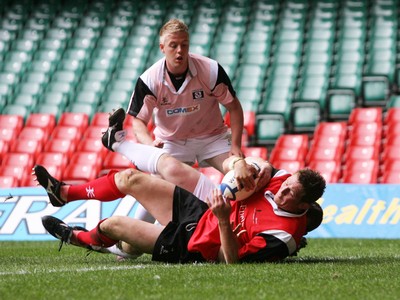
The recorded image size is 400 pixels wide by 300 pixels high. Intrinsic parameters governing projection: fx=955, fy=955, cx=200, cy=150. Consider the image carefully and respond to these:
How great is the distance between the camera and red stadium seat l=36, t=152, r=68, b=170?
1430 centimetres

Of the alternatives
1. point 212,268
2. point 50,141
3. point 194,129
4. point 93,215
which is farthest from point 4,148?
point 212,268

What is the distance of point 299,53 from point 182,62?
966 centimetres

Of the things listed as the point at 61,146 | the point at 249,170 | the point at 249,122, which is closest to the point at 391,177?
the point at 249,122

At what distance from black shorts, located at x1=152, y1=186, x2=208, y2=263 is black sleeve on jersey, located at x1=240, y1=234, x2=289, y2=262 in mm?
410

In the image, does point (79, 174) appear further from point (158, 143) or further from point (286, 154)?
point (158, 143)

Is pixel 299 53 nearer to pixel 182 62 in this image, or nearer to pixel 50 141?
pixel 50 141

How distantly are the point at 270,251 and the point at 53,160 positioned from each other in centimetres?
841

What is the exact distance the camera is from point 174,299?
4.84m

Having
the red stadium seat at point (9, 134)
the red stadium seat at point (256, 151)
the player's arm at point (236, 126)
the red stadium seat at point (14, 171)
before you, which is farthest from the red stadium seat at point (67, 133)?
the player's arm at point (236, 126)

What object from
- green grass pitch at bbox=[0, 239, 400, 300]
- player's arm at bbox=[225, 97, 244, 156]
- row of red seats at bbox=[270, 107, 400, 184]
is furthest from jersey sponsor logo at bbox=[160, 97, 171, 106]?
row of red seats at bbox=[270, 107, 400, 184]

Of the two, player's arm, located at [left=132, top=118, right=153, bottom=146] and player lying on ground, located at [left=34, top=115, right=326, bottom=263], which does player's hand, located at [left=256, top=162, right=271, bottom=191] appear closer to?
player lying on ground, located at [left=34, top=115, right=326, bottom=263]

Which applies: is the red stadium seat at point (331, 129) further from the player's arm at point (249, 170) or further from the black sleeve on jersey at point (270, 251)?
the black sleeve on jersey at point (270, 251)

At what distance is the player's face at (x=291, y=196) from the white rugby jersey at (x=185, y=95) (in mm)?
1244

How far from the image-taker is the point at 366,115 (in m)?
14.3
